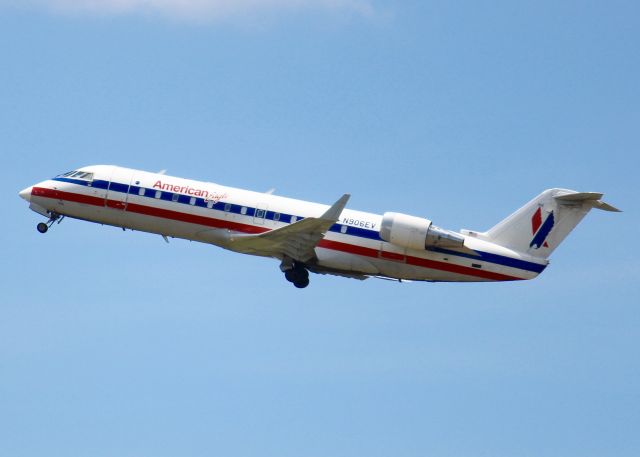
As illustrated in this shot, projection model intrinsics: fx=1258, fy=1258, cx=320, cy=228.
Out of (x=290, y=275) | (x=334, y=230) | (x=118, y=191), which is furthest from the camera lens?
(x=118, y=191)

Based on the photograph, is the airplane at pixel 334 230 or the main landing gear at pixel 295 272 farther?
the main landing gear at pixel 295 272

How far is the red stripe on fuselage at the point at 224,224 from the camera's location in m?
42.3

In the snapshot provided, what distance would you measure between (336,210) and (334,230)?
282 centimetres

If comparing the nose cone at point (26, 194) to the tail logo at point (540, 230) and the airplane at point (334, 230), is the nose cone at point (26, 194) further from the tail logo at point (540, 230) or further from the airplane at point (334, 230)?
the tail logo at point (540, 230)

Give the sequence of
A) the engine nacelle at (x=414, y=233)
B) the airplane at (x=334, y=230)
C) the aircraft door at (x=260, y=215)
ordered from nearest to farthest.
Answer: the engine nacelle at (x=414, y=233)
the airplane at (x=334, y=230)
the aircraft door at (x=260, y=215)

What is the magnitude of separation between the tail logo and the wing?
700 cm

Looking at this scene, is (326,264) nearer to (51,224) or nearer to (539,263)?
(539,263)

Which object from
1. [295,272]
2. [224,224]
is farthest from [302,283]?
[224,224]

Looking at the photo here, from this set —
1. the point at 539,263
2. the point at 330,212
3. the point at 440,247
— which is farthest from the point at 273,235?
the point at 539,263

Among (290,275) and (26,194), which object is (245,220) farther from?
(26,194)

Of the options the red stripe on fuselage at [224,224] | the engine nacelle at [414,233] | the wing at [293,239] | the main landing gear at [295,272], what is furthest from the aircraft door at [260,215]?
the engine nacelle at [414,233]

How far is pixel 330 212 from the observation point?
40375mm

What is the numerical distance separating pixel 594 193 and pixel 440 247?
538 cm

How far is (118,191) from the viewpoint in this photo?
44781mm
